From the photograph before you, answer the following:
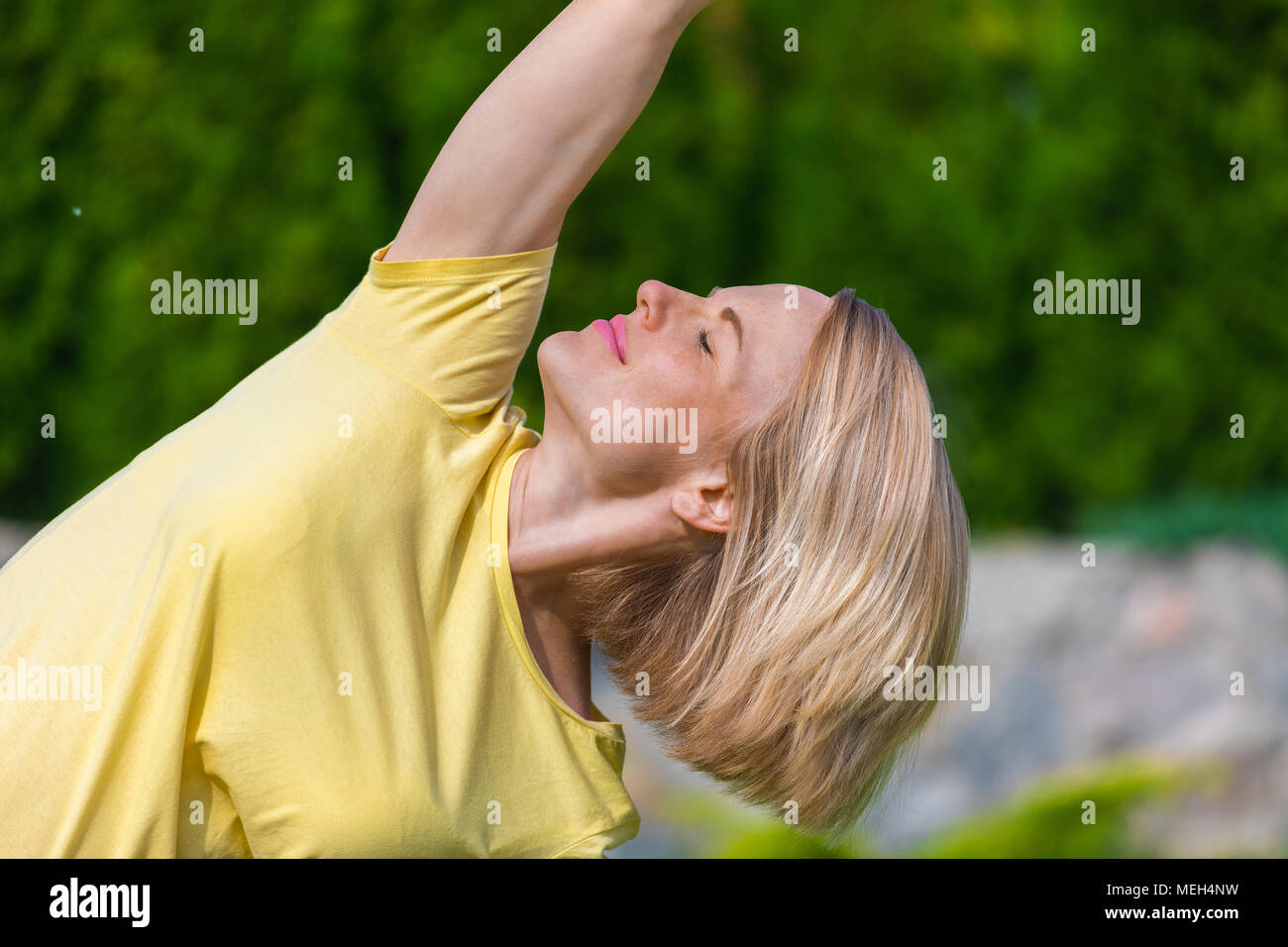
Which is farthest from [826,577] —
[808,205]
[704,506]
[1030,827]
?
[808,205]

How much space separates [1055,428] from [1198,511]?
67cm

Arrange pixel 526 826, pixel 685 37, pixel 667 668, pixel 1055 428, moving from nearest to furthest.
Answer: pixel 526 826
pixel 667 668
pixel 685 37
pixel 1055 428

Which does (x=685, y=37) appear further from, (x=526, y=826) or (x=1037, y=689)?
(x=526, y=826)

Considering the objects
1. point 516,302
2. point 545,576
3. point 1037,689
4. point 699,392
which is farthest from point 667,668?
point 1037,689

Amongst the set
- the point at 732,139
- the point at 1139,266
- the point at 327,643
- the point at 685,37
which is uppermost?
the point at 685,37

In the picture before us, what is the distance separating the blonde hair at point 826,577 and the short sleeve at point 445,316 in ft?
1.31

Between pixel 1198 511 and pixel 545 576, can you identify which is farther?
pixel 1198 511

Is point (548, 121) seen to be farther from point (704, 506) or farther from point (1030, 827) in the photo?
point (1030, 827)

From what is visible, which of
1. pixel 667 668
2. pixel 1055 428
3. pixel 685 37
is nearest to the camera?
pixel 667 668

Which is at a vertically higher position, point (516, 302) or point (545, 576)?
point (516, 302)

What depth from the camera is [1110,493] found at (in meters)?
4.95

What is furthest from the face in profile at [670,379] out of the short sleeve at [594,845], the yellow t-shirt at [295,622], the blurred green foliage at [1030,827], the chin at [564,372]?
the blurred green foliage at [1030,827]

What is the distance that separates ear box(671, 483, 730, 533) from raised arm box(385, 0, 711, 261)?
19.4 inches

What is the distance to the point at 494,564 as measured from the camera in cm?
188
